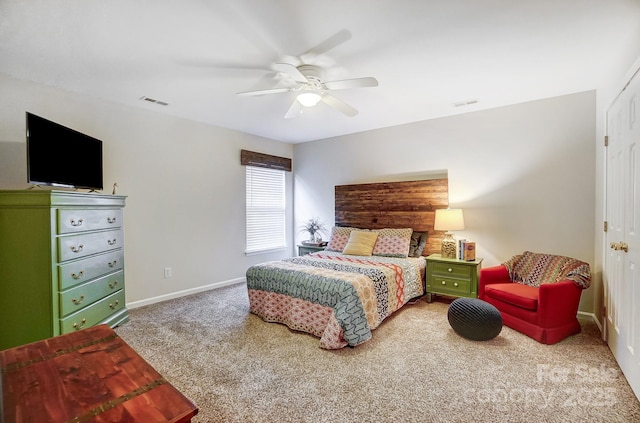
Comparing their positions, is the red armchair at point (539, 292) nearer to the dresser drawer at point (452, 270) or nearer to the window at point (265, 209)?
the dresser drawer at point (452, 270)

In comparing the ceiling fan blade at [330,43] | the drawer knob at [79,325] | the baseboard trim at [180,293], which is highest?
the ceiling fan blade at [330,43]

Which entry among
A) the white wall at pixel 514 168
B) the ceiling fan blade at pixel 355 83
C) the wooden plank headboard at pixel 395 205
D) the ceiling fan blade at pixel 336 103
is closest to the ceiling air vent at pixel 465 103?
the white wall at pixel 514 168

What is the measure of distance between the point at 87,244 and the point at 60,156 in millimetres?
831

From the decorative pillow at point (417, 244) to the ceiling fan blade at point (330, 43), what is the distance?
2.81 meters

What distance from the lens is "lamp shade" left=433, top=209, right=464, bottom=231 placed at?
366 cm


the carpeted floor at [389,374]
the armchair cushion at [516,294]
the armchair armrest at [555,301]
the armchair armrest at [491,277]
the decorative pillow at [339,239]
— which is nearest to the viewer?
the carpeted floor at [389,374]

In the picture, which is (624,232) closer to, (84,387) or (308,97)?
(308,97)

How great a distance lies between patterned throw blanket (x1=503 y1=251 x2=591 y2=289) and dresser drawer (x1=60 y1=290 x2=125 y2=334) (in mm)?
4313

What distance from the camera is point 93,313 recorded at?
2738 millimetres

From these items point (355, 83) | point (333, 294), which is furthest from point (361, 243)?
point (355, 83)

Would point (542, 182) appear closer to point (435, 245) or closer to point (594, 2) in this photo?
point (435, 245)

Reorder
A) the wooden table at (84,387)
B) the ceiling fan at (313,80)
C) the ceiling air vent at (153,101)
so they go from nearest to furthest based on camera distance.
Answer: the wooden table at (84,387) < the ceiling fan at (313,80) < the ceiling air vent at (153,101)

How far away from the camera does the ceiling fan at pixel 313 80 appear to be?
221 centimetres

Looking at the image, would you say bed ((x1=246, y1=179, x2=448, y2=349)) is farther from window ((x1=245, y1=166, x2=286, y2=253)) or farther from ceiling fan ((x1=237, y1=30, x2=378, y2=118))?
ceiling fan ((x1=237, y1=30, x2=378, y2=118))
